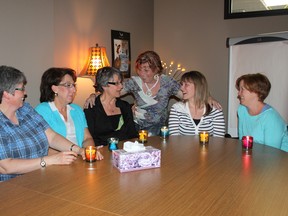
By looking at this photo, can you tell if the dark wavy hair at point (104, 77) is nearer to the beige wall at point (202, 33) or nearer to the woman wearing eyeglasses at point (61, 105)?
the woman wearing eyeglasses at point (61, 105)

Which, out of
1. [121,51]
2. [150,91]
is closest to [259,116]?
[150,91]

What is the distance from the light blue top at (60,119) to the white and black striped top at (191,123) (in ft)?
2.41

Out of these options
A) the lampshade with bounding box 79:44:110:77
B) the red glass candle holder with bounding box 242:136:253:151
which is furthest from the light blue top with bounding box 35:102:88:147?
the red glass candle holder with bounding box 242:136:253:151

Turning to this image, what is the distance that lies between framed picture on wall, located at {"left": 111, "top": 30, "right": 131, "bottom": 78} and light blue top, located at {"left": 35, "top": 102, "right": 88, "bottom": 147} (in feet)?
4.78

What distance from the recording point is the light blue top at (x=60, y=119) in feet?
7.28

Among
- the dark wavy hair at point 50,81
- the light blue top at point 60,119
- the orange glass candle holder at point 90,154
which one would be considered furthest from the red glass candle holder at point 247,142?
the dark wavy hair at point 50,81

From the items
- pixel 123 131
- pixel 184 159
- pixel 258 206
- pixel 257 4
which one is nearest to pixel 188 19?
pixel 257 4

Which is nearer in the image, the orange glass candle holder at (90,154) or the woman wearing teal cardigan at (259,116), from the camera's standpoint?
the orange glass candle holder at (90,154)

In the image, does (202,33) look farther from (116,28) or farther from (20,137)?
(20,137)

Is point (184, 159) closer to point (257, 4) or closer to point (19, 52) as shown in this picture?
point (19, 52)

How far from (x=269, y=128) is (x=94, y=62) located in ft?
5.74

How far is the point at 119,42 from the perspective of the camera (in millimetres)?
3801

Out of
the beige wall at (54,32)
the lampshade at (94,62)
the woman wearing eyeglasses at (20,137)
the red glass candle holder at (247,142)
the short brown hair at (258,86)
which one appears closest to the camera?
the woman wearing eyeglasses at (20,137)

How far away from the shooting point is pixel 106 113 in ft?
8.34
